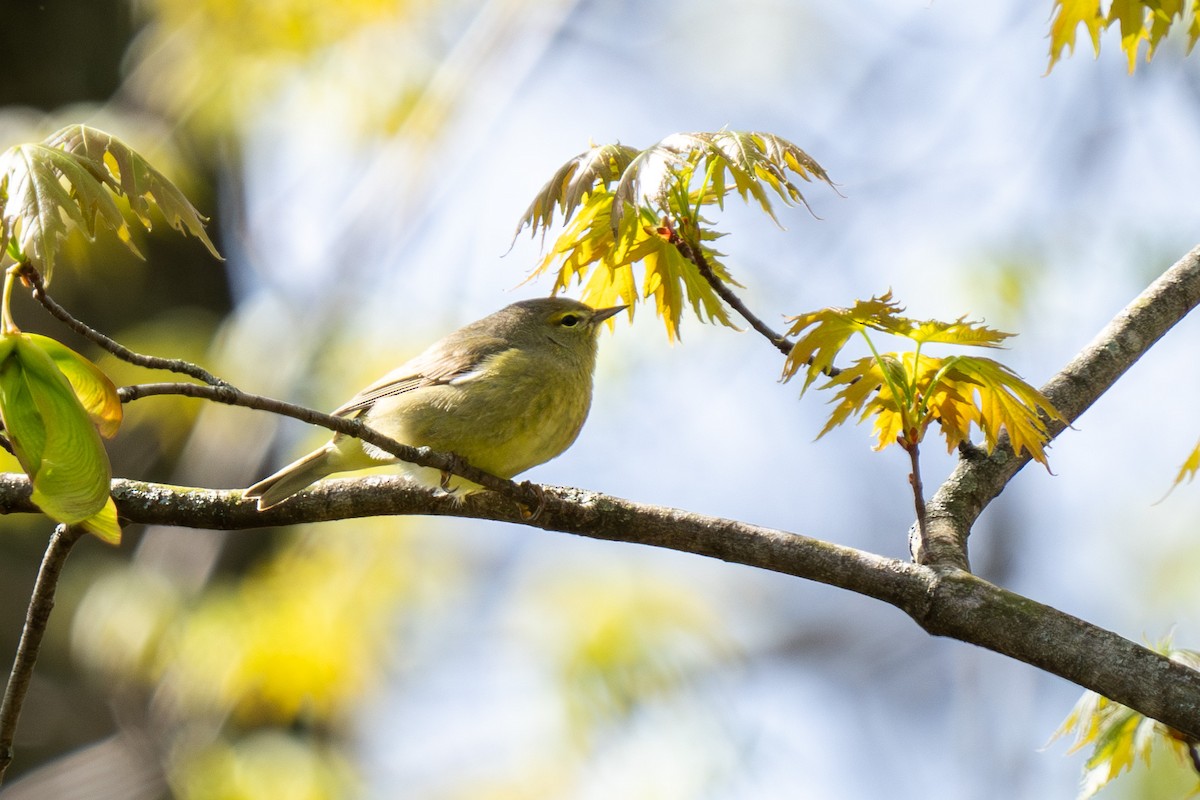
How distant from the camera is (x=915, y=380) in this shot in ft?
7.54

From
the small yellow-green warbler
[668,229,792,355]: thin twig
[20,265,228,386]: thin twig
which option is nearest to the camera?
[20,265,228,386]: thin twig

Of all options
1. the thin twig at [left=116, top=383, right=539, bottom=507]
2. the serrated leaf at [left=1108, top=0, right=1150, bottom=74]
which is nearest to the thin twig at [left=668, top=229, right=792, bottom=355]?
the thin twig at [left=116, top=383, right=539, bottom=507]

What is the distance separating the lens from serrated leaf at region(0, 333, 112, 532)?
1708mm

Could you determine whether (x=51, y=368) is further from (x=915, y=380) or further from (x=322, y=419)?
(x=915, y=380)

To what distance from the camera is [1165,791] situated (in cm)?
605

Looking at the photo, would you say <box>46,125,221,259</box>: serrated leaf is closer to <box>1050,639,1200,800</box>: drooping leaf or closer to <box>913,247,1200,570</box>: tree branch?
<box>913,247,1200,570</box>: tree branch

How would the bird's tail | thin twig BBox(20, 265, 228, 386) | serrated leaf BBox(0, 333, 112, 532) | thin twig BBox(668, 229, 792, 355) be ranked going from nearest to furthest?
serrated leaf BBox(0, 333, 112, 532), thin twig BBox(20, 265, 228, 386), thin twig BBox(668, 229, 792, 355), the bird's tail

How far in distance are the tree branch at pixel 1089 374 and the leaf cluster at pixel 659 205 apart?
69 centimetres

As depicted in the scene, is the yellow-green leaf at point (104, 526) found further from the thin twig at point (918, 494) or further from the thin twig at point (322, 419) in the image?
the thin twig at point (918, 494)

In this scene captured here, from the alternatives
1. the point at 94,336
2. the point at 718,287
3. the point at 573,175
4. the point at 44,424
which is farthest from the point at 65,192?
the point at 718,287

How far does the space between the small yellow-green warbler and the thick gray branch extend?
247 millimetres

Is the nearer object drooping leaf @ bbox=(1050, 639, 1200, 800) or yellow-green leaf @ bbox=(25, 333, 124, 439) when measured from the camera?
yellow-green leaf @ bbox=(25, 333, 124, 439)

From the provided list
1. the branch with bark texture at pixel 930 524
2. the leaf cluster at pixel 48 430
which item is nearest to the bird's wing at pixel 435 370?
the branch with bark texture at pixel 930 524

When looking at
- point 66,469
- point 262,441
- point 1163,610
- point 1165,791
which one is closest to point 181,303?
point 262,441
